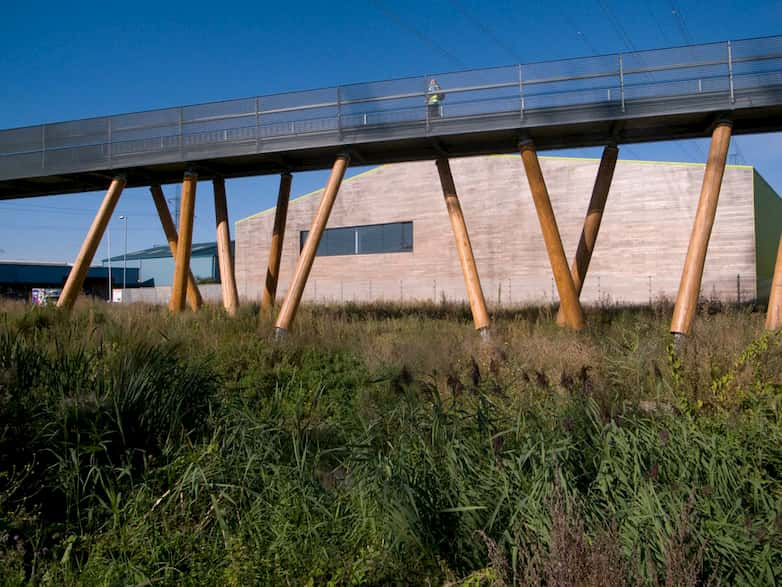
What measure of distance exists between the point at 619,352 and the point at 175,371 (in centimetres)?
539

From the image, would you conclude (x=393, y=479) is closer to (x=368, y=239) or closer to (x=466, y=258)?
(x=466, y=258)

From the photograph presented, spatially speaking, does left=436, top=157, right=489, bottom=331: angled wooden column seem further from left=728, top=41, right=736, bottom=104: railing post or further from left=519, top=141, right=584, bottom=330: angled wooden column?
left=728, top=41, right=736, bottom=104: railing post

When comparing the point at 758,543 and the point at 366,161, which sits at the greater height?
the point at 366,161

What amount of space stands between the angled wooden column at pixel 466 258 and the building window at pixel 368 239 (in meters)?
16.1

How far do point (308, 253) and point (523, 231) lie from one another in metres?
16.4

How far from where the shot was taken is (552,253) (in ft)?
38.9

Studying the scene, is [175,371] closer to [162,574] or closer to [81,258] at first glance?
[162,574]

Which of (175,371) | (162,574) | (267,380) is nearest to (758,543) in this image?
(162,574)

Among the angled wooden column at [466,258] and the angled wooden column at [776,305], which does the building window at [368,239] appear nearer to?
the angled wooden column at [466,258]

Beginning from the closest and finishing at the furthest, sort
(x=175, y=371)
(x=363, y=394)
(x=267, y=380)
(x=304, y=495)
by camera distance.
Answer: (x=304, y=495) < (x=175, y=371) < (x=363, y=394) < (x=267, y=380)

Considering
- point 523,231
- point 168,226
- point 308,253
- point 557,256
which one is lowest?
point 557,256

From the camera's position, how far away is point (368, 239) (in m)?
30.6

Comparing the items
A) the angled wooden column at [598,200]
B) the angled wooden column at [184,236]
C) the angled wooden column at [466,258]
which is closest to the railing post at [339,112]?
the angled wooden column at [466,258]

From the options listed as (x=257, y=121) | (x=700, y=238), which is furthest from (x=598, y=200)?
(x=257, y=121)
